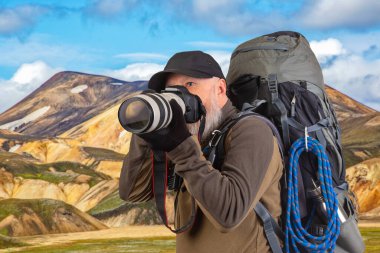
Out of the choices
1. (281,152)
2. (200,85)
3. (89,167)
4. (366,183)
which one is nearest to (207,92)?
(200,85)

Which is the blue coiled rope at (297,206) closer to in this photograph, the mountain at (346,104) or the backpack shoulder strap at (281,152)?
the backpack shoulder strap at (281,152)

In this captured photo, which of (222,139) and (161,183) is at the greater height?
(222,139)

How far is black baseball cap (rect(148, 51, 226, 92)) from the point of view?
5.31 m

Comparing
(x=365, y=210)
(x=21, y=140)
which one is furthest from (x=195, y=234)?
(x=21, y=140)

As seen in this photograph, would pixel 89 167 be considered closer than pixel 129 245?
No

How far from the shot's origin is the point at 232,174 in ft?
15.6

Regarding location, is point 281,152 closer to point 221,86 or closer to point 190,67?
point 221,86

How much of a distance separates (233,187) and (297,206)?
0.80 metres

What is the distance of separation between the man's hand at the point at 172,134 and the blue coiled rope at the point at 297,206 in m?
1.04

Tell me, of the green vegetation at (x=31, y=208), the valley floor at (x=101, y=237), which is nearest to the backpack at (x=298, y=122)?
the valley floor at (x=101, y=237)

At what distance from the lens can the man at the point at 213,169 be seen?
15.3 feet

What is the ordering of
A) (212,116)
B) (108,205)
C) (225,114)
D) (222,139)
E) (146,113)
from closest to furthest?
(146,113) < (222,139) < (212,116) < (225,114) < (108,205)

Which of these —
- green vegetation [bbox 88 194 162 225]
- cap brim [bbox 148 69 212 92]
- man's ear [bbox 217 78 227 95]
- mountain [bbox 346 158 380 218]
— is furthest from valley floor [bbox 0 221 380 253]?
man's ear [bbox 217 78 227 95]

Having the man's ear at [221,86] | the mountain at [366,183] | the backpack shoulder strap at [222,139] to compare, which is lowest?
the mountain at [366,183]
